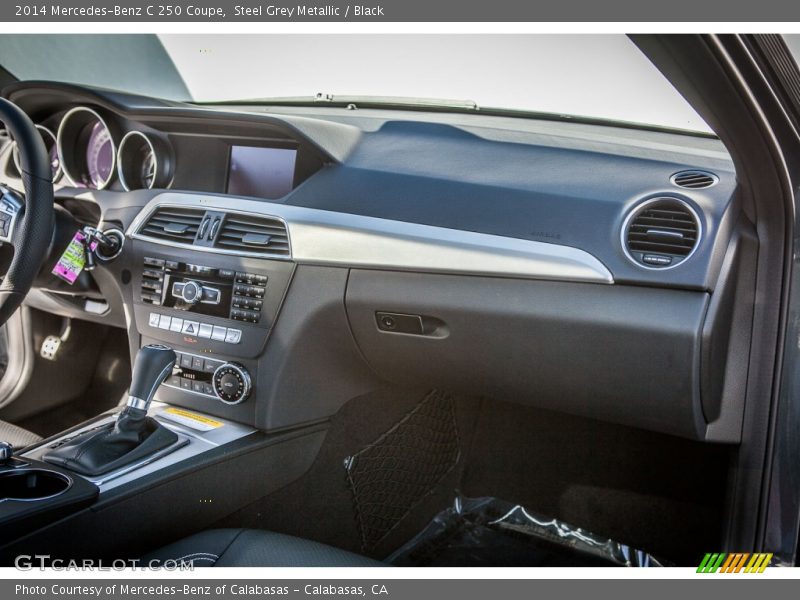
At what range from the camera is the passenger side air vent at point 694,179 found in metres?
1.37

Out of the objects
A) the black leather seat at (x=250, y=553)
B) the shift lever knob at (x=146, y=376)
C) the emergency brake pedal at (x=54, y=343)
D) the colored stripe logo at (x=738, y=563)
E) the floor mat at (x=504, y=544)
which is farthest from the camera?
the emergency brake pedal at (x=54, y=343)

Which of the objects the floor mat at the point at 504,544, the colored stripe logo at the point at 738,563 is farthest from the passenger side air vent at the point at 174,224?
the colored stripe logo at the point at 738,563

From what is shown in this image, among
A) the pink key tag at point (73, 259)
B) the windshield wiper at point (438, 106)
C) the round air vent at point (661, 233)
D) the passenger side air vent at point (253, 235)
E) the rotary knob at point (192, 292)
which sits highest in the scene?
the windshield wiper at point (438, 106)

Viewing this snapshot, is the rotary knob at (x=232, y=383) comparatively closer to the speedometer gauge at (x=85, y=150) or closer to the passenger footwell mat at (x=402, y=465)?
the passenger footwell mat at (x=402, y=465)

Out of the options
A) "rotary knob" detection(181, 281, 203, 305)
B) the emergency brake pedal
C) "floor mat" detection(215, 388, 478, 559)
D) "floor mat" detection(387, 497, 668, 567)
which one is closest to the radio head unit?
"rotary knob" detection(181, 281, 203, 305)

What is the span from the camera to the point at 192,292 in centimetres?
171

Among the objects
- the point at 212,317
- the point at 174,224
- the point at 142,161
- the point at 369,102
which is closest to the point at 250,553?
the point at 212,317

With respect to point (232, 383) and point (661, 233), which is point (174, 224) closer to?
point (232, 383)

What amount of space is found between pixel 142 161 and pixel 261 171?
0.43m

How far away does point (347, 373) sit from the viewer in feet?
5.90

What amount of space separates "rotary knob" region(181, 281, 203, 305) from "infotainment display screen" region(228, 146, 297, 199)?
0.26 metres

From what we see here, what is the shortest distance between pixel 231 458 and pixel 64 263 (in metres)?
0.65

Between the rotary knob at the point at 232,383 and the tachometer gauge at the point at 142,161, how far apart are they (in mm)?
558

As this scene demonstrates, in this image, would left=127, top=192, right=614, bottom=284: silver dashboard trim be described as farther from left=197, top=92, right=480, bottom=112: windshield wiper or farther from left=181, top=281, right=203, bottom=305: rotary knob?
left=197, top=92, right=480, bottom=112: windshield wiper
